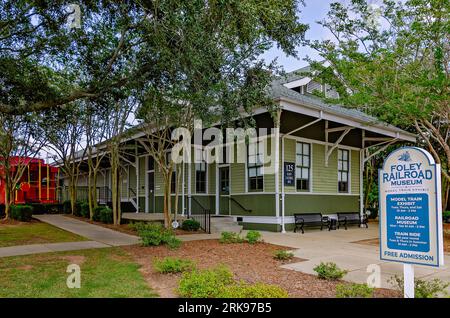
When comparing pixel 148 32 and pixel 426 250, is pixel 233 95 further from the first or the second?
pixel 426 250

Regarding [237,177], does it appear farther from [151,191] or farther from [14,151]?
[14,151]

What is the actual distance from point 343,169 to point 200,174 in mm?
6320

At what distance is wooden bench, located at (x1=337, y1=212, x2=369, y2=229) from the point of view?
52.3ft

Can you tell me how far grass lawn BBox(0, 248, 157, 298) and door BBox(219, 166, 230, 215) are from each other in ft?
25.7

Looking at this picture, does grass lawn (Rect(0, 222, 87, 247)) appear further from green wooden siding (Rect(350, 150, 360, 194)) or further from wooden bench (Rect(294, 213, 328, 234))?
green wooden siding (Rect(350, 150, 360, 194))

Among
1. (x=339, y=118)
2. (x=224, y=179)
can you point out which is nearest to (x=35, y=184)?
(x=224, y=179)

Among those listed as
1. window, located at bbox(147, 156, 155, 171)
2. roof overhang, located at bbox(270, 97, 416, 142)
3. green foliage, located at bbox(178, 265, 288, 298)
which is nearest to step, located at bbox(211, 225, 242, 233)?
roof overhang, located at bbox(270, 97, 416, 142)

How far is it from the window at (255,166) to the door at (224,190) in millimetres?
1567

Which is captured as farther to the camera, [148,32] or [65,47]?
[65,47]

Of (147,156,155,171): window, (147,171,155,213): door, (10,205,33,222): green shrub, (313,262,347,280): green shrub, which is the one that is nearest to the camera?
(313,262,347,280): green shrub

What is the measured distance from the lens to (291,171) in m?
14.3

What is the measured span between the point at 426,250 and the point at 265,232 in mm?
9194

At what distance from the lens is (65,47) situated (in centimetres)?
927
